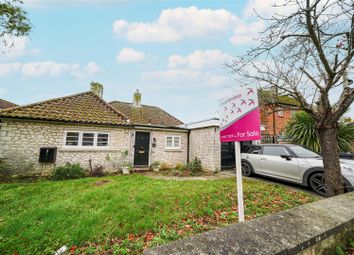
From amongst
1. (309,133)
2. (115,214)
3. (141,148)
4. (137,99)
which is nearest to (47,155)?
(141,148)

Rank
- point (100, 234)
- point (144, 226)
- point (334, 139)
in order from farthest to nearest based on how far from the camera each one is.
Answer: point (334, 139) → point (144, 226) → point (100, 234)

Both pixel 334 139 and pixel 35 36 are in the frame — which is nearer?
pixel 334 139

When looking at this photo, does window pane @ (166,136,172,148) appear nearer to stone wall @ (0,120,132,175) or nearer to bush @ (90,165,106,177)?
stone wall @ (0,120,132,175)

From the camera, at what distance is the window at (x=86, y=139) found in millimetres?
9047

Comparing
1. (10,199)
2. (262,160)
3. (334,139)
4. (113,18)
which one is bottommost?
(10,199)

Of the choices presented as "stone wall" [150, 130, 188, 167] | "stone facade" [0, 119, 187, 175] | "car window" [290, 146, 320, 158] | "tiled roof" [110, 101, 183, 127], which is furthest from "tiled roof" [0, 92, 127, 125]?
"car window" [290, 146, 320, 158]

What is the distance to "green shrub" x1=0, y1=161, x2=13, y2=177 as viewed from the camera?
23.9 ft

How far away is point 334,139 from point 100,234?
19.2ft

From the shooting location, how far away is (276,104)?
5.11 m

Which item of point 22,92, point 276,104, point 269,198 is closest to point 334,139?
point 276,104

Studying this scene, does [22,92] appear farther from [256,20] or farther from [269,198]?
[269,198]

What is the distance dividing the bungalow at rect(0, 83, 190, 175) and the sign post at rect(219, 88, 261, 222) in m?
8.27

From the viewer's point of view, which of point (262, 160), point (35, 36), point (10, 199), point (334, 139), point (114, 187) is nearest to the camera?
point (334, 139)

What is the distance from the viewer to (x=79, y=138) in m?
9.24
